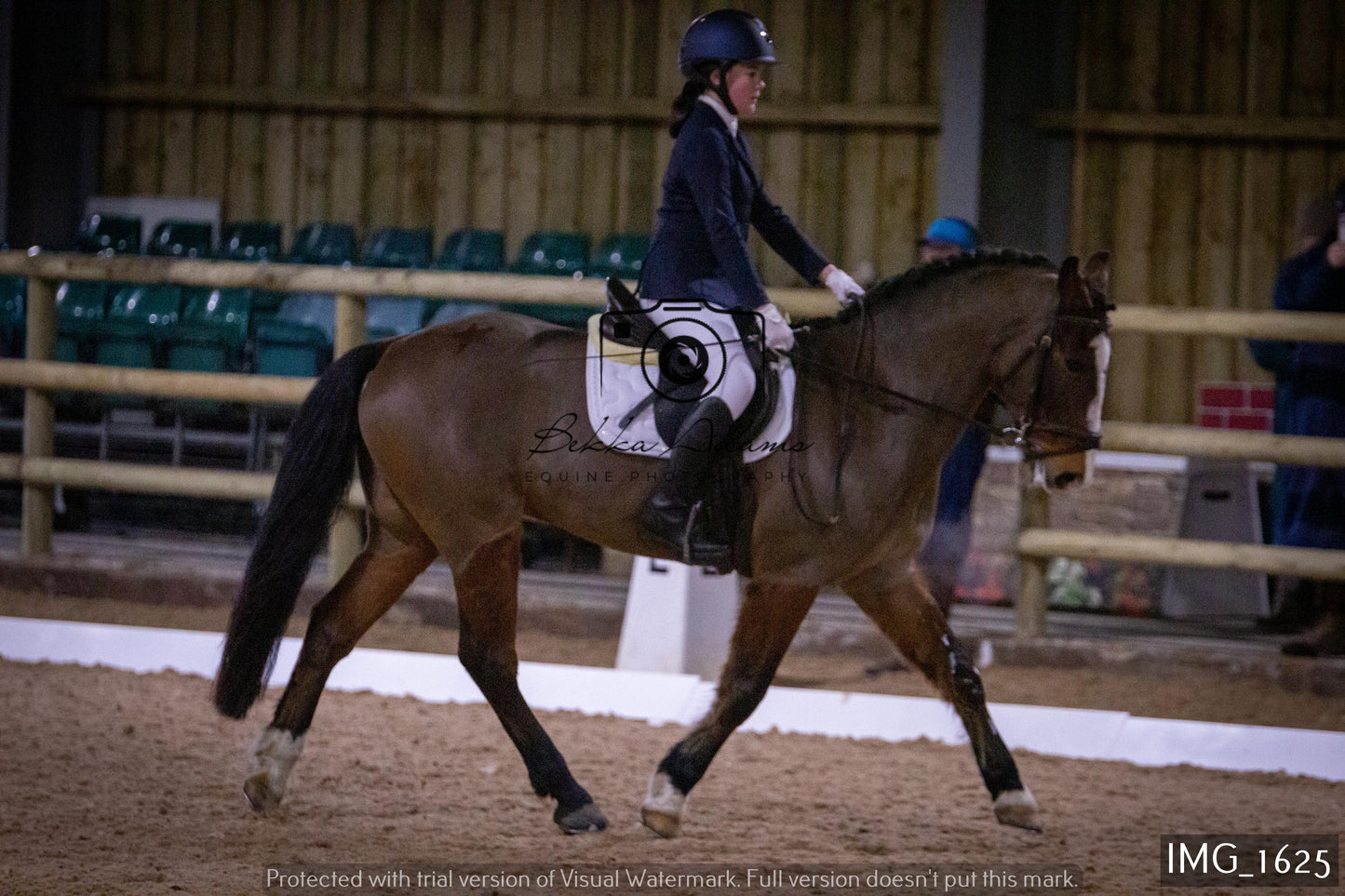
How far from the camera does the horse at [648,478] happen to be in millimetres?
3475

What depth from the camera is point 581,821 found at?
11.5 ft

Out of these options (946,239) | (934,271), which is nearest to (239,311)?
(946,239)

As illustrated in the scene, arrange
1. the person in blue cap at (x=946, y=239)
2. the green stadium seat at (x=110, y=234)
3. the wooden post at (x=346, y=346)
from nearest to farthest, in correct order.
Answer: the person in blue cap at (x=946, y=239) → the wooden post at (x=346, y=346) → the green stadium seat at (x=110, y=234)

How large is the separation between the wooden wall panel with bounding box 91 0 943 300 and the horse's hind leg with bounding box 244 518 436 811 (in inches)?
279

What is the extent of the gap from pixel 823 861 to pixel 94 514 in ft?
21.7

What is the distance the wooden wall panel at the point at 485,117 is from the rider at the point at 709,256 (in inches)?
274

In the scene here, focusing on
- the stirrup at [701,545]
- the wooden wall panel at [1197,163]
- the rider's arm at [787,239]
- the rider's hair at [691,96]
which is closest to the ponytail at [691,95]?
the rider's hair at [691,96]

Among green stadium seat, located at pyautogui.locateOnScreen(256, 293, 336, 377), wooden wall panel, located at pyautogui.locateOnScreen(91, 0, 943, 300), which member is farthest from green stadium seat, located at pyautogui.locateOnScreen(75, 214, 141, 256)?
green stadium seat, located at pyautogui.locateOnScreen(256, 293, 336, 377)

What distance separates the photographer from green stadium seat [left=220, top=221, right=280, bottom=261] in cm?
Result: 1041

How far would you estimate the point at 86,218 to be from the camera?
10945mm

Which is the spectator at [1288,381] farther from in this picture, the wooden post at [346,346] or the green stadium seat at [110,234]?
the green stadium seat at [110,234]

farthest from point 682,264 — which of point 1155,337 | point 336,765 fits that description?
point 1155,337

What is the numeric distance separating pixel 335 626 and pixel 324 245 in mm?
7386

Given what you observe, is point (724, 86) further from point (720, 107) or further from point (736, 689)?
point (736, 689)
